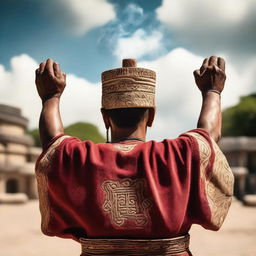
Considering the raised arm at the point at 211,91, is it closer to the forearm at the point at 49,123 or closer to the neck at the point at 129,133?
the neck at the point at 129,133

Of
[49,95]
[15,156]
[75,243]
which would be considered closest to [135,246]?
[49,95]

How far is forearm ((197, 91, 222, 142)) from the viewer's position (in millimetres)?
1877

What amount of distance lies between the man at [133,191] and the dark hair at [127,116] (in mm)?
126

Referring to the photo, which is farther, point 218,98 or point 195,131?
point 218,98

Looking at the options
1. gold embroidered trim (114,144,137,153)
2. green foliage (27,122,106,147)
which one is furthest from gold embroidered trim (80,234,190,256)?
green foliage (27,122,106,147)

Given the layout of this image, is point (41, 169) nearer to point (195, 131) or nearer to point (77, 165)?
point (77, 165)

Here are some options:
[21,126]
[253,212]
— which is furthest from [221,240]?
[21,126]

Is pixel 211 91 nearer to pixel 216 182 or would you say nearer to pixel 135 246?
pixel 216 182

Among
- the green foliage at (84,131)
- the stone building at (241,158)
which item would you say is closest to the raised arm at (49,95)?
the stone building at (241,158)

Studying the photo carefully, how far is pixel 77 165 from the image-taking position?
173 centimetres

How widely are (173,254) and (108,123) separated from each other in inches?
27.7

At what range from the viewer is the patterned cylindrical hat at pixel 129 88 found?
6.28 ft

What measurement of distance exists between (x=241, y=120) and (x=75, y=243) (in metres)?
27.3

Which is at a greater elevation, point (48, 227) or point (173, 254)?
point (48, 227)
